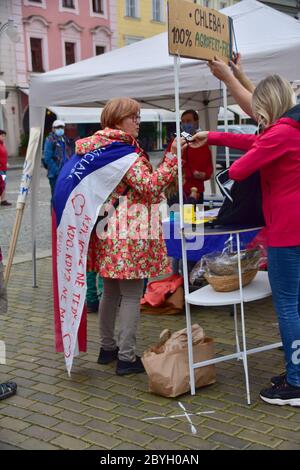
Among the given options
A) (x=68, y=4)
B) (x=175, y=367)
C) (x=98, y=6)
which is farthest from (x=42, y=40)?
(x=175, y=367)

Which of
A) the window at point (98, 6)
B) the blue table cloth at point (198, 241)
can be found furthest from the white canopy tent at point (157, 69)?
the window at point (98, 6)

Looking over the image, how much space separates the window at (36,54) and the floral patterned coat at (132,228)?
92.9 feet

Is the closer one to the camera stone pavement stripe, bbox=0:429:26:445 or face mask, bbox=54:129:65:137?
stone pavement stripe, bbox=0:429:26:445

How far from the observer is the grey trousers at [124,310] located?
3.68m

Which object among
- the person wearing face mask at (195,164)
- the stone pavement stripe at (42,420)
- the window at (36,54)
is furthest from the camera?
the window at (36,54)

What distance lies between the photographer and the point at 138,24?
34875 millimetres

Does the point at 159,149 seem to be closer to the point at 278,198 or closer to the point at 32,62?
the point at 32,62

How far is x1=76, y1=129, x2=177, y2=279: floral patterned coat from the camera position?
11.5 feet

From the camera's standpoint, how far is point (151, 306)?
5.18 meters

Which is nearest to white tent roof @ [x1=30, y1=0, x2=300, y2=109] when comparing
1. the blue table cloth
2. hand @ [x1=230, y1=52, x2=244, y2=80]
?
hand @ [x1=230, y1=52, x2=244, y2=80]

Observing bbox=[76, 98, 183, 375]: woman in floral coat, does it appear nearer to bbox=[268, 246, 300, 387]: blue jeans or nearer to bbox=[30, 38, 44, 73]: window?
bbox=[268, 246, 300, 387]: blue jeans

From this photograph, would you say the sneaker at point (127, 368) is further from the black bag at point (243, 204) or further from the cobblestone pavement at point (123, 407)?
the black bag at point (243, 204)

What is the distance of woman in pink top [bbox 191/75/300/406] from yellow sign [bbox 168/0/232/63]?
0.45 metres
